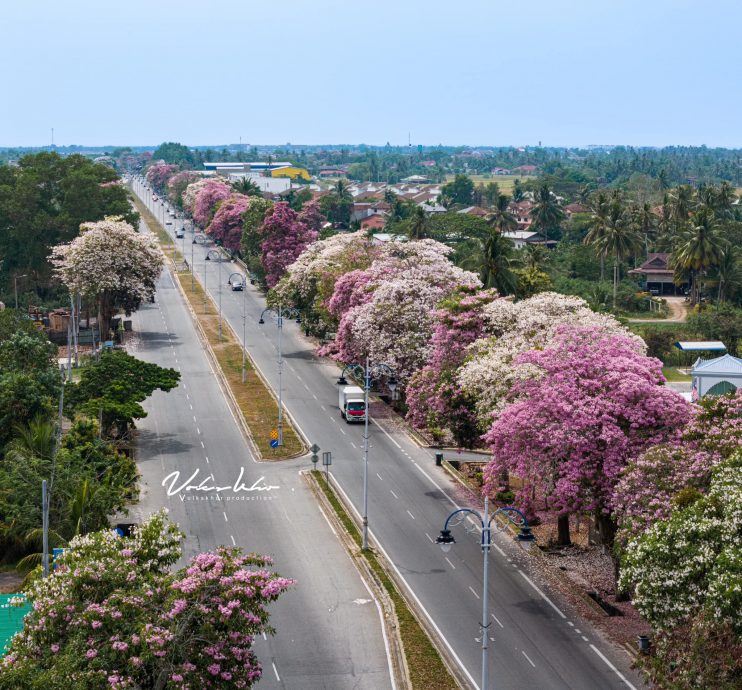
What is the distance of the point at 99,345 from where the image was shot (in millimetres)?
96375

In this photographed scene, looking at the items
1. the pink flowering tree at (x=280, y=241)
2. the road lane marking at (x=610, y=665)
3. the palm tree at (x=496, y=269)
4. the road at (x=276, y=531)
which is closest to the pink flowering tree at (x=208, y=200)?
the pink flowering tree at (x=280, y=241)

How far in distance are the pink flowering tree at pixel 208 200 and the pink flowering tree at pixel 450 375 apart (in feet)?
378

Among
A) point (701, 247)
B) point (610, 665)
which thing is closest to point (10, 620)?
point (610, 665)

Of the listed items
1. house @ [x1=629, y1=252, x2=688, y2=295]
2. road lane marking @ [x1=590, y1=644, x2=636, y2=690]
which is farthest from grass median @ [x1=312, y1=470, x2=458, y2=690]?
house @ [x1=629, y1=252, x2=688, y2=295]

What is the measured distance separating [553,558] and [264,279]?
8360 cm

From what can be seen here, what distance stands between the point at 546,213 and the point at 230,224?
46162mm

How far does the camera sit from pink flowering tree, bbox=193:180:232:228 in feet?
586

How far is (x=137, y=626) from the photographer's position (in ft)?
93.9

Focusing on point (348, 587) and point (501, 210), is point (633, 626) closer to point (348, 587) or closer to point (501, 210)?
point (348, 587)

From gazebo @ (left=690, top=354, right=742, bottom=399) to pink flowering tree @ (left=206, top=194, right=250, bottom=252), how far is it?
90593 mm

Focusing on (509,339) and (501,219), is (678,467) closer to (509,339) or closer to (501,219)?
(509,339)

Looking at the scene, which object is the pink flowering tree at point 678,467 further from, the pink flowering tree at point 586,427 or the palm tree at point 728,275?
the palm tree at point 728,275

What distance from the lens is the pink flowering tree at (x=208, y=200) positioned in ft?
586

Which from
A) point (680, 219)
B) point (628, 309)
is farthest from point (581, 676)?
point (680, 219)
